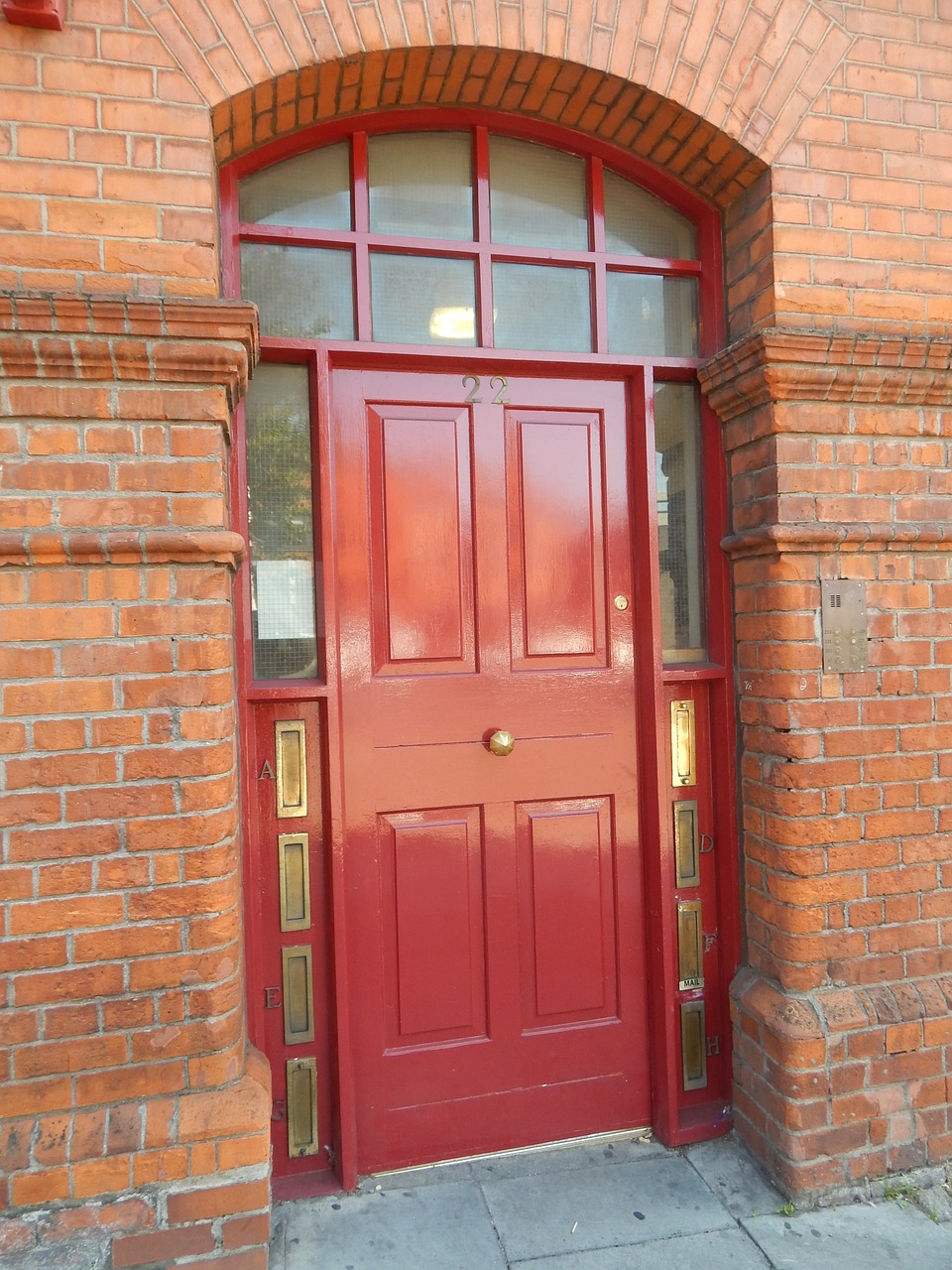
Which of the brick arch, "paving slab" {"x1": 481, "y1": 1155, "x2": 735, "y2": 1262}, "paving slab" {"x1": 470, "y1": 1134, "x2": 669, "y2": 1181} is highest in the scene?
the brick arch

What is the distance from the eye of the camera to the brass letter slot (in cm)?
286

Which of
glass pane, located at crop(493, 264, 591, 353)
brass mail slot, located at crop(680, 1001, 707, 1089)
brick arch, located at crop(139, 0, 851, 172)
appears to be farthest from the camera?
brass mail slot, located at crop(680, 1001, 707, 1089)

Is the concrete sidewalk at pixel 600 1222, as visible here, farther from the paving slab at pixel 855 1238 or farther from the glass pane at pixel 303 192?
the glass pane at pixel 303 192

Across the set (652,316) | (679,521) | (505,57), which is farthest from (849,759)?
(505,57)

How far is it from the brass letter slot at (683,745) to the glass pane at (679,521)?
175mm

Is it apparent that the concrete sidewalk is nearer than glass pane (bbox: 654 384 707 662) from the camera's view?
Yes

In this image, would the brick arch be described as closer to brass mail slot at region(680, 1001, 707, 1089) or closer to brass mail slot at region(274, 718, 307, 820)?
brass mail slot at region(274, 718, 307, 820)

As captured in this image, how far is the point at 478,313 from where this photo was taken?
267 centimetres

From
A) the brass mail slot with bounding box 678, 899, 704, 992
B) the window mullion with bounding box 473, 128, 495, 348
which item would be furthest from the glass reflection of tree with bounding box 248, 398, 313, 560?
the brass mail slot with bounding box 678, 899, 704, 992

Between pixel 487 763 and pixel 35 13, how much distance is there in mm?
2308

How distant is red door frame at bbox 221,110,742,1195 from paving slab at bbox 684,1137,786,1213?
0.19ft

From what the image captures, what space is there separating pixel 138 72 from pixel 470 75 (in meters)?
0.93

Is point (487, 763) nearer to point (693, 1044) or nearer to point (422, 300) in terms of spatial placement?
point (693, 1044)

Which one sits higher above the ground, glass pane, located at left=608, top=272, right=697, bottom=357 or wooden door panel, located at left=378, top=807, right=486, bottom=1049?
glass pane, located at left=608, top=272, right=697, bottom=357
